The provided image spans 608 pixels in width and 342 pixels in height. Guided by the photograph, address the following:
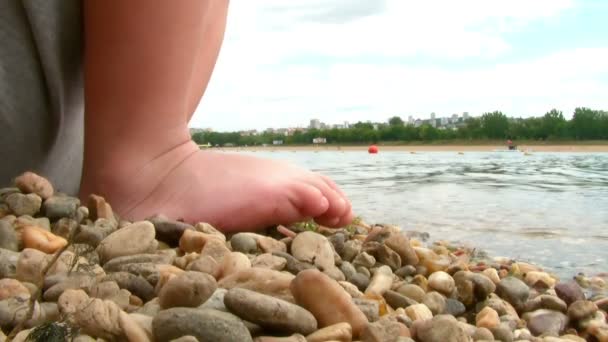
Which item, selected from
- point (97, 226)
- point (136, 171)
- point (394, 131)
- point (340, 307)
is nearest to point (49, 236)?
point (97, 226)

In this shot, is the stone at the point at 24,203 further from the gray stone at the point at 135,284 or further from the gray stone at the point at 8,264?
the gray stone at the point at 135,284

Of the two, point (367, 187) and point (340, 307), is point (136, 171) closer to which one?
point (340, 307)

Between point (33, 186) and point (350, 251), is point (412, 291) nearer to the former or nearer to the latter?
point (350, 251)

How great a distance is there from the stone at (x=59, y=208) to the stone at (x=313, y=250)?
38 centimetres

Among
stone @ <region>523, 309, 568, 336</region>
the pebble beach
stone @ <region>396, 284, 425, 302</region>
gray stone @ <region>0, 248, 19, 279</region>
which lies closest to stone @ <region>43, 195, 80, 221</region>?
the pebble beach

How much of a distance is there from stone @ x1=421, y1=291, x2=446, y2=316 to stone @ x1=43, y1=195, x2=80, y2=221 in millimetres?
613

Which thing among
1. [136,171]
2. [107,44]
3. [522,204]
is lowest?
[522,204]

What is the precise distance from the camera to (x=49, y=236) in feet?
3.67

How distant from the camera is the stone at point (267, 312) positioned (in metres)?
0.79

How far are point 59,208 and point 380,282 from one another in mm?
561

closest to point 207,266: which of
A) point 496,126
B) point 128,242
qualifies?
point 128,242

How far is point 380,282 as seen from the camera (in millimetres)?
1217

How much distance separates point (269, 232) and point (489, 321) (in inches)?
21.3

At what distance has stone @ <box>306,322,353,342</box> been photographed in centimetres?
81
